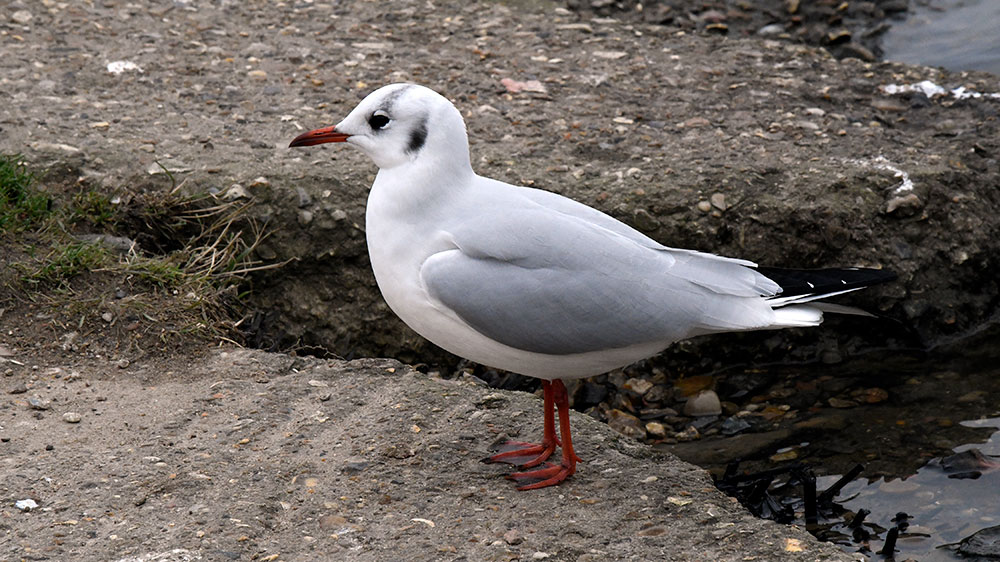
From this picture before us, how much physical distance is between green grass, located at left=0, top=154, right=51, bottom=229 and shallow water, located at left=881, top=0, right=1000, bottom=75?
5111 millimetres

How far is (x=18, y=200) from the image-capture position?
435cm

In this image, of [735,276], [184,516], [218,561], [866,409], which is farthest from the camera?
[866,409]

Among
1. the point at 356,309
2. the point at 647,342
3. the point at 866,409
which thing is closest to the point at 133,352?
the point at 356,309

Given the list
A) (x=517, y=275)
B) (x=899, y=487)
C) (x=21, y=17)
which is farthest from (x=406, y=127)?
(x=21, y=17)

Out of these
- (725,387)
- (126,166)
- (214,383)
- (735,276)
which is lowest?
(725,387)

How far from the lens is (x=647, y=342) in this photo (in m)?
3.19

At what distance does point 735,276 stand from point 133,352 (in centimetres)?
209

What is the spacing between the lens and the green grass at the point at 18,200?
4.27 meters

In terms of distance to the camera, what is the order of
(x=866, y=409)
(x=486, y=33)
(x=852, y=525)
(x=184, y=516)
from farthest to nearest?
1. (x=486, y=33)
2. (x=866, y=409)
3. (x=852, y=525)
4. (x=184, y=516)

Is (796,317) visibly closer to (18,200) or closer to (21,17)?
(18,200)

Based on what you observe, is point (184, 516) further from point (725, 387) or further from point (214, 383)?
point (725, 387)

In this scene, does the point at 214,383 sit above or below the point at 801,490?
above

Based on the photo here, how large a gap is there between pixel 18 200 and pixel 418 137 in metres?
2.00

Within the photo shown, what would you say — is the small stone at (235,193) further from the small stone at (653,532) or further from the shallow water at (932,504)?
the shallow water at (932,504)
